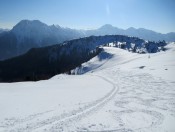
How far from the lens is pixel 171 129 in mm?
15945

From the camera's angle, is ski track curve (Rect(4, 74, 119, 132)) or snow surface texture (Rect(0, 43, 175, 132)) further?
snow surface texture (Rect(0, 43, 175, 132))

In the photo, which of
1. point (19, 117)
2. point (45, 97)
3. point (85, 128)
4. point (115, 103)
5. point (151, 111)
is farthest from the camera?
point (45, 97)

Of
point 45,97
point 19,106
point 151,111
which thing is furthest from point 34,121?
point 151,111

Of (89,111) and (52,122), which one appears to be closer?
(52,122)

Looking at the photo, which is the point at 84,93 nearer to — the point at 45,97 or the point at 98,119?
the point at 45,97

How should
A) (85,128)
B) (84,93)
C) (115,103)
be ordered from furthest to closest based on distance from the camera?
(84,93) < (115,103) < (85,128)

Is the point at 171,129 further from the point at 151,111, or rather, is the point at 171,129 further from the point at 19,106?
the point at 19,106

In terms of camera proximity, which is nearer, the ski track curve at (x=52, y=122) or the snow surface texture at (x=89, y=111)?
the ski track curve at (x=52, y=122)

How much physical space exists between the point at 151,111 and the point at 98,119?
200 inches

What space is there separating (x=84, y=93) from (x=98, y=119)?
956 centimetres

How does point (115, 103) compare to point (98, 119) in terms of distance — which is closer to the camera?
point (98, 119)

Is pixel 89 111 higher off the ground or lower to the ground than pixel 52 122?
higher

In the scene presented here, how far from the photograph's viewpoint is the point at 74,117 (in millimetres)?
17766

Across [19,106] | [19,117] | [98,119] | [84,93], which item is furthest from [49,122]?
[84,93]
